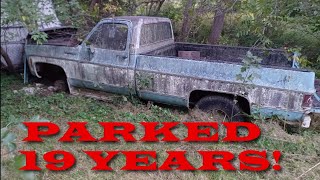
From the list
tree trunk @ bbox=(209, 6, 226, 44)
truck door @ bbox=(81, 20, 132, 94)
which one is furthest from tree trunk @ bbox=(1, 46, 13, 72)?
tree trunk @ bbox=(209, 6, 226, 44)

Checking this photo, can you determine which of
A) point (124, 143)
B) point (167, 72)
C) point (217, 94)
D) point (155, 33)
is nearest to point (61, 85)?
point (155, 33)

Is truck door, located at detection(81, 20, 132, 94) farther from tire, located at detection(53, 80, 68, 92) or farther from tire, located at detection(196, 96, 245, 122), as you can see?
tire, located at detection(196, 96, 245, 122)

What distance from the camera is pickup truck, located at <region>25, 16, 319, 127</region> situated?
3.82m

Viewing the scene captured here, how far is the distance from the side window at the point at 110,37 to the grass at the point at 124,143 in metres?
0.83

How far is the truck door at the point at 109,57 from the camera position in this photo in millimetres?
4566

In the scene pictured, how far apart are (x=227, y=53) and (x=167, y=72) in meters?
1.64

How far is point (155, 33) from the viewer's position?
5.16 metres

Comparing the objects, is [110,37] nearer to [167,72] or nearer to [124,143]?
[167,72]

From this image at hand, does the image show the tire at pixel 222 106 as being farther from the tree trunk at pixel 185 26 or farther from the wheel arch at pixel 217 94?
the tree trunk at pixel 185 26

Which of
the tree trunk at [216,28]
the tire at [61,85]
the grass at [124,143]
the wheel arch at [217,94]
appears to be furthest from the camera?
the tree trunk at [216,28]

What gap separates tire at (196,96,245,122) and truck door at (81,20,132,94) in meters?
1.23

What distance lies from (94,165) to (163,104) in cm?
189

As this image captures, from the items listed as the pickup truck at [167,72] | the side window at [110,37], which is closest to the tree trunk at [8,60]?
the pickup truck at [167,72]

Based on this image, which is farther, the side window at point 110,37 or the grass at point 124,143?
the side window at point 110,37
